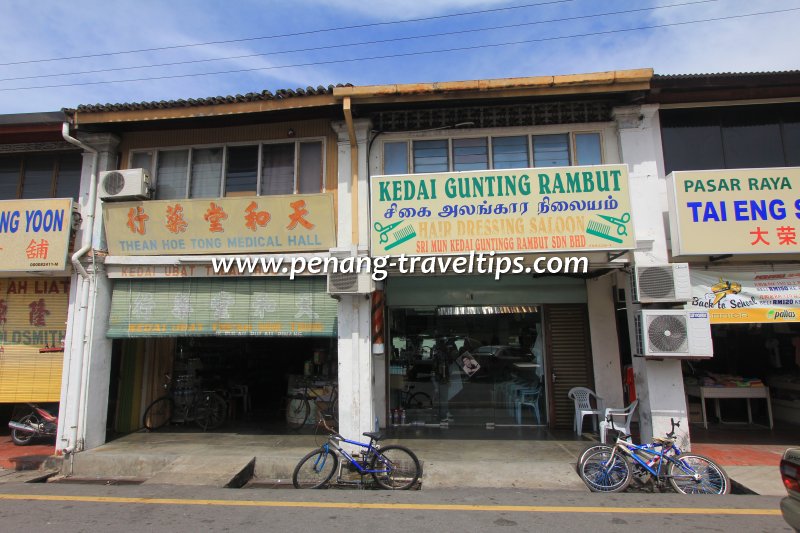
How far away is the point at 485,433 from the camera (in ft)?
31.2

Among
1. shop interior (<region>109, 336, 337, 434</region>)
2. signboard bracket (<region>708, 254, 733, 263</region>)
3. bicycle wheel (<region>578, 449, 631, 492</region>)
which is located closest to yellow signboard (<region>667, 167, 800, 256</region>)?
signboard bracket (<region>708, 254, 733, 263</region>)

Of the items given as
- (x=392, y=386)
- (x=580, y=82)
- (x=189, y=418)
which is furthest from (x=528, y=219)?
(x=189, y=418)

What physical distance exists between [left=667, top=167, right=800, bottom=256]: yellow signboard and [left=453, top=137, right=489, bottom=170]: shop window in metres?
3.24

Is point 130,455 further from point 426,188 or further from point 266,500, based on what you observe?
point 426,188

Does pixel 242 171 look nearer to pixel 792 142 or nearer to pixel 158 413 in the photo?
pixel 158 413

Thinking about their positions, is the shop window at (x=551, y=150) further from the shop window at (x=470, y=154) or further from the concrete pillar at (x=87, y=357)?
the concrete pillar at (x=87, y=357)

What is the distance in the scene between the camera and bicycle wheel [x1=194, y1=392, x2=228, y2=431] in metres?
10.2

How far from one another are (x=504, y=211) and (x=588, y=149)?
91.1 inches

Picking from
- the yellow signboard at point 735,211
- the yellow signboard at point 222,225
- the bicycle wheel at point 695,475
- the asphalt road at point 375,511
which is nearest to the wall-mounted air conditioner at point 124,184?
the yellow signboard at point 222,225

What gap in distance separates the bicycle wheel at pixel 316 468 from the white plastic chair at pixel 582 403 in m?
5.14

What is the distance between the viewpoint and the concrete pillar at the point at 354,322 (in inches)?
310

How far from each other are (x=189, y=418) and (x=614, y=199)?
9.92 meters

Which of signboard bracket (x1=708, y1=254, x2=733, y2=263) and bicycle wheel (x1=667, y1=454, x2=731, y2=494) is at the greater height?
signboard bracket (x1=708, y1=254, x2=733, y2=263)

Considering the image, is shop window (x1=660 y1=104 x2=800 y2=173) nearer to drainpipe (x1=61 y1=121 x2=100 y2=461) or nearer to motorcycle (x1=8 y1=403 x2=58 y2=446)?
drainpipe (x1=61 y1=121 x2=100 y2=461)
